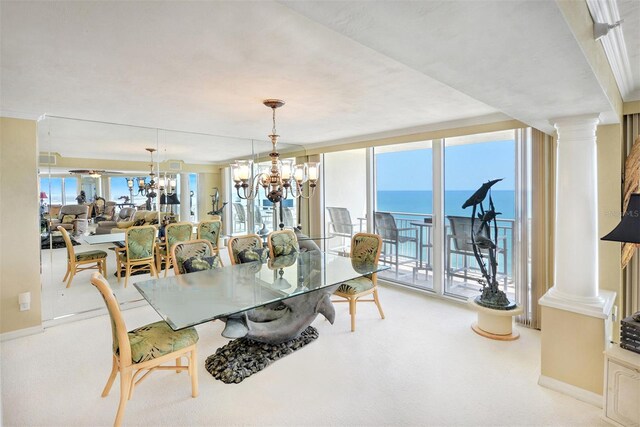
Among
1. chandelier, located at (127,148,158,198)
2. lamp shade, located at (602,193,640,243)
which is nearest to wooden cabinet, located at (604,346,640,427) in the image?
lamp shade, located at (602,193,640,243)

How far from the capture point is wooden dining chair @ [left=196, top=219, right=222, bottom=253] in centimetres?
485

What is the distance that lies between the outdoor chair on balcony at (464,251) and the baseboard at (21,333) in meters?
5.01

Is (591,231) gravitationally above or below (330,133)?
below

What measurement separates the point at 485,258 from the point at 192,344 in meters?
3.57

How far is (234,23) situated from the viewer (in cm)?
158

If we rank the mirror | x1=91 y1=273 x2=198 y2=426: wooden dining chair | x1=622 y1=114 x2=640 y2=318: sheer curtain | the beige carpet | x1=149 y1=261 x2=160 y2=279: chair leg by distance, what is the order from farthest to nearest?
x1=149 y1=261 x2=160 y2=279: chair leg, the mirror, x1=622 y1=114 x2=640 y2=318: sheer curtain, the beige carpet, x1=91 y1=273 x2=198 y2=426: wooden dining chair

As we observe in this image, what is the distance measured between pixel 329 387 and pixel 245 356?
0.83 meters

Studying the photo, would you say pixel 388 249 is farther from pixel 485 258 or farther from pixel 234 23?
pixel 234 23

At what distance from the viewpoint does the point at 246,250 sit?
3.88 metres

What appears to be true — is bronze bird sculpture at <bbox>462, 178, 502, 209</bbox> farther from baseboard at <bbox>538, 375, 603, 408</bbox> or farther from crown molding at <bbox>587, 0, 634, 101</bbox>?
baseboard at <bbox>538, 375, 603, 408</bbox>

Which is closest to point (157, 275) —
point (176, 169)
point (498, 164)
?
point (176, 169)

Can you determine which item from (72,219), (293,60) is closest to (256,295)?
(293,60)

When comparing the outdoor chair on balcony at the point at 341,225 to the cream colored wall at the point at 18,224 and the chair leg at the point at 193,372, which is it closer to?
the chair leg at the point at 193,372

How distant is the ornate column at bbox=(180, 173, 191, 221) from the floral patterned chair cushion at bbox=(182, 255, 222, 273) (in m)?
1.74
